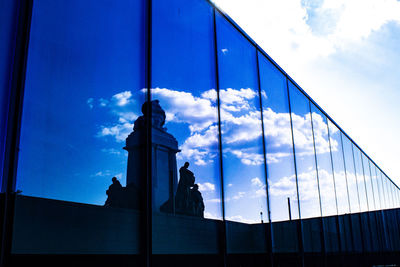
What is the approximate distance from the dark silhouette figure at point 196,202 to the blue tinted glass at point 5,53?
305 cm

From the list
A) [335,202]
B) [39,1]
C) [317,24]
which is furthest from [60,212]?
[335,202]

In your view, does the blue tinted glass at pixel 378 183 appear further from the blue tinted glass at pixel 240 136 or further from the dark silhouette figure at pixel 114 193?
the dark silhouette figure at pixel 114 193

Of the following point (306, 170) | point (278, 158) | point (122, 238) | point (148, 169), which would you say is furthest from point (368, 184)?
point (122, 238)

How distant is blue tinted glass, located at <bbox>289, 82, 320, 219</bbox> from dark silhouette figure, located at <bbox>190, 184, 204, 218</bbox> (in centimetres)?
599

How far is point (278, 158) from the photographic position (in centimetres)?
1021

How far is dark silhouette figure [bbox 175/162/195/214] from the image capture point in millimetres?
5516

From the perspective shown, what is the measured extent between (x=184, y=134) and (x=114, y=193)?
1808mm

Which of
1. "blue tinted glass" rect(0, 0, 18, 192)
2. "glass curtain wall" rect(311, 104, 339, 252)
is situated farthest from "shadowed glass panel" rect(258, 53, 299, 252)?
"blue tinted glass" rect(0, 0, 18, 192)

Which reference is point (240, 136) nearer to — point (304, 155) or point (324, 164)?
point (304, 155)

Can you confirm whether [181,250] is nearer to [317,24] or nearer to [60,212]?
[60,212]

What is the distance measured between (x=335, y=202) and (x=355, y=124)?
7.55m

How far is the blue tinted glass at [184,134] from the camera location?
5273 mm

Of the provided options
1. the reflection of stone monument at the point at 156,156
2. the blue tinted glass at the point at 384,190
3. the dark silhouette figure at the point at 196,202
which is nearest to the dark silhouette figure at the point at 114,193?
the reflection of stone monument at the point at 156,156

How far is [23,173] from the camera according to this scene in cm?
349
